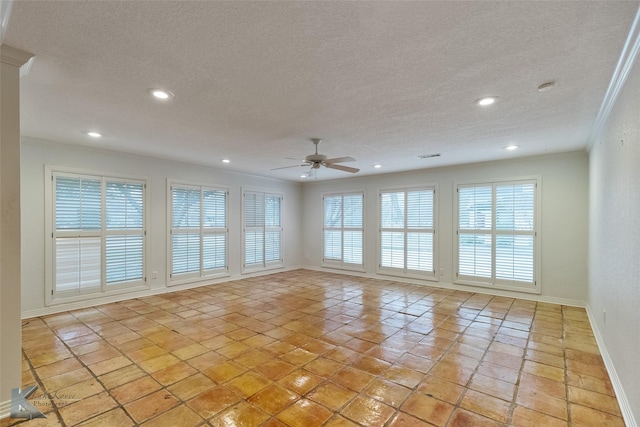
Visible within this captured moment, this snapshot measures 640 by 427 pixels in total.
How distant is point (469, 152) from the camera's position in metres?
Result: 4.86

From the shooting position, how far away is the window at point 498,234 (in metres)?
5.18

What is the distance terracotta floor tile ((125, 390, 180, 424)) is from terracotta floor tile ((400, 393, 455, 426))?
1723 mm

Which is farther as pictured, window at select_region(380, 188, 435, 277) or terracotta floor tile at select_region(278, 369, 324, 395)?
window at select_region(380, 188, 435, 277)

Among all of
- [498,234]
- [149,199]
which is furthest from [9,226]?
[498,234]

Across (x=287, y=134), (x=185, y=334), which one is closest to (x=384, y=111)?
(x=287, y=134)

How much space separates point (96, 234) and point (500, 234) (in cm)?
684

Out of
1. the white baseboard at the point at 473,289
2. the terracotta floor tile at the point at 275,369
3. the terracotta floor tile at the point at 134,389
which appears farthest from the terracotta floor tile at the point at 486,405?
the white baseboard at the point at 473,289

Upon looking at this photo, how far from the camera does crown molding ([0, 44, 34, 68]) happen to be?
1940 mm

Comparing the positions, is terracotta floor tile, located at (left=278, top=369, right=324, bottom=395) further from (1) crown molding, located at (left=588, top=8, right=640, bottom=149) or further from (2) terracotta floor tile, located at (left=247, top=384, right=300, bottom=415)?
(1) crown molding, located at (left=588, top=8, right=640, bottom=149)

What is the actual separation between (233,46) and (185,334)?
125 inches

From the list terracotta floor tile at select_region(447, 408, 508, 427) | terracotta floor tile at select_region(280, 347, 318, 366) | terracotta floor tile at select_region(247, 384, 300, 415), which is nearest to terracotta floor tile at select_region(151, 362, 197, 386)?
terracotta floor tile at select_region(247, 384, 300, 415)

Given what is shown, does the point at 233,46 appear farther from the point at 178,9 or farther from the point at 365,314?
the point at 365,314

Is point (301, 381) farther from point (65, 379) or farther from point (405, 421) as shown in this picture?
point (65, 379)

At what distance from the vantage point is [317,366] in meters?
2.81
